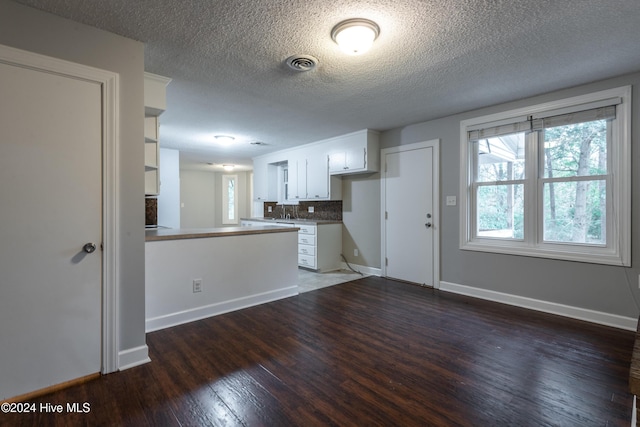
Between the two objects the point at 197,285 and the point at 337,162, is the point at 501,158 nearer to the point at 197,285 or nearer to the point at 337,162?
the point at 337,162

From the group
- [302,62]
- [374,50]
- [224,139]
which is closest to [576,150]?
[374,50]

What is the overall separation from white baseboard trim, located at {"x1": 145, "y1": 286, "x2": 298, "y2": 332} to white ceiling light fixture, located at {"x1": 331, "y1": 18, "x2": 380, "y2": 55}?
102 inches

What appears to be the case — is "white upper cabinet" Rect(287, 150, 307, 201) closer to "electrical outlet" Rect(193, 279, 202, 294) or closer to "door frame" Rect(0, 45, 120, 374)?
"electrical outlet" Rect(193, 279, 202, 294)

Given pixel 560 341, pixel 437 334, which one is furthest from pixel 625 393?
pixel 437 334

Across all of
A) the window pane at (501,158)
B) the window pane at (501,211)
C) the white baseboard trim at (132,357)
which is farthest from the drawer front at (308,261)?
the white baseboard trim at (132,357)

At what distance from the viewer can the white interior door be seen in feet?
5.50

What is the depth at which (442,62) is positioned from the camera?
2.41m

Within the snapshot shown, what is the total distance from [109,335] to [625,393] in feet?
10.5

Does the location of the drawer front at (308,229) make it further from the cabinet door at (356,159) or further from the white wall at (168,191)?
the white wall at (168,191)

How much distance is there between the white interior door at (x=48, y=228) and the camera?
1.68 meters

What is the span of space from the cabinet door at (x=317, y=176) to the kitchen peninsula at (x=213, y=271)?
1757mm

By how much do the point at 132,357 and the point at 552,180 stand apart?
13.5 ft

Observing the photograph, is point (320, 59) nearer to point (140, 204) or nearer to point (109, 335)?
point (140, 204)

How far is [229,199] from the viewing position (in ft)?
32.7
